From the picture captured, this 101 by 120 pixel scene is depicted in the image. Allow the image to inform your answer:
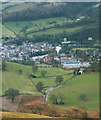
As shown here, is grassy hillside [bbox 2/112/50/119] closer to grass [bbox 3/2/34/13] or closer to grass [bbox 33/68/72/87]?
grass [bbox 33/68/72/87]

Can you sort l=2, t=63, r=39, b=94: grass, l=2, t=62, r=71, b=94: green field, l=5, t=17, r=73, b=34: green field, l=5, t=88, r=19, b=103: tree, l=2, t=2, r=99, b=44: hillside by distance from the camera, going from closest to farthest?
l=5, t=88, r=19, b=103: tree → l=2, t=63, r=39, b=94: grass → l=2, t=62, r=71, b=94: green field → l=2, t=2, r=99, b=44: hillside → l=5, t=17, r=73, b=34: green field

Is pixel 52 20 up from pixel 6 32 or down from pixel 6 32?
up

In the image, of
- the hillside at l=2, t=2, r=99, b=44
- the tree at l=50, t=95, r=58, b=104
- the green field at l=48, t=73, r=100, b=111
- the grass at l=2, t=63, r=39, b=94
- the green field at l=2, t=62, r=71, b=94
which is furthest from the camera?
the hillside at l=2, t=2, r=99, b=44

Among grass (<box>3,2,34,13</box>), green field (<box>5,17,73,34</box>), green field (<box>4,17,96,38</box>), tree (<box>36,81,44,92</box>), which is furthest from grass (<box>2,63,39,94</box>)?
grass (<box>3,2,34,13</box>)

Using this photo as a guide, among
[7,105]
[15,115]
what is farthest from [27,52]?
[15,115]

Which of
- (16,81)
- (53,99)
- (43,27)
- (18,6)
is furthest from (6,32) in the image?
(53,99)

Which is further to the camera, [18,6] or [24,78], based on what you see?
[18,6]

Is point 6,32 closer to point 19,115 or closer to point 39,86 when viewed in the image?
point 39,86

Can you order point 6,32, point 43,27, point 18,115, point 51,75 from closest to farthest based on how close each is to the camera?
point 18,115, point 51,75, point 6,32, point 43,27
